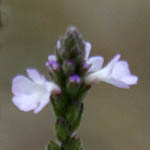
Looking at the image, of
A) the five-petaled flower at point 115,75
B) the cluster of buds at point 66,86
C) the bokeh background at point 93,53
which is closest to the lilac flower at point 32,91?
the cluster of buds at point 66,86

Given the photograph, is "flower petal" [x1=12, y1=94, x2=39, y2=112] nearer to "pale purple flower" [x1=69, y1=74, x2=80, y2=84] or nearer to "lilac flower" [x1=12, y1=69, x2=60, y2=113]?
"lilac flower" [x1=12, y1=69, x2=60, y2=113]

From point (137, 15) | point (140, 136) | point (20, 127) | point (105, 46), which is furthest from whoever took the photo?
point (137, 15)

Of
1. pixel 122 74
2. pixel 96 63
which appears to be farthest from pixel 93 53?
pixel 122 74

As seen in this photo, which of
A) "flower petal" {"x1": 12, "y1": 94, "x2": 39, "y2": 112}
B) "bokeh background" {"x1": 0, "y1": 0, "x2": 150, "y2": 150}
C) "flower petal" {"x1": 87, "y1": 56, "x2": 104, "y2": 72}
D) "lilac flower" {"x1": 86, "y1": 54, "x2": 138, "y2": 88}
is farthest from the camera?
"bokeh background" {"x1": 0, "y1": 0, "x2": 150, "y2": 150}

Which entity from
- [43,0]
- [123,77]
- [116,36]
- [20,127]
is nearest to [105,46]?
[116,36]

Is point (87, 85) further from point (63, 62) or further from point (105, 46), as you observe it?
point (105, 46)

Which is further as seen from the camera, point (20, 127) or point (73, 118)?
point (20, 127)

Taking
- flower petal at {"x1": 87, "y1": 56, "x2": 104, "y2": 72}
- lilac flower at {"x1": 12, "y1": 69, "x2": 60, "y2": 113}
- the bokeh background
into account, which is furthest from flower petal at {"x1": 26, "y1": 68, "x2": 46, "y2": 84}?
the bokeh background
